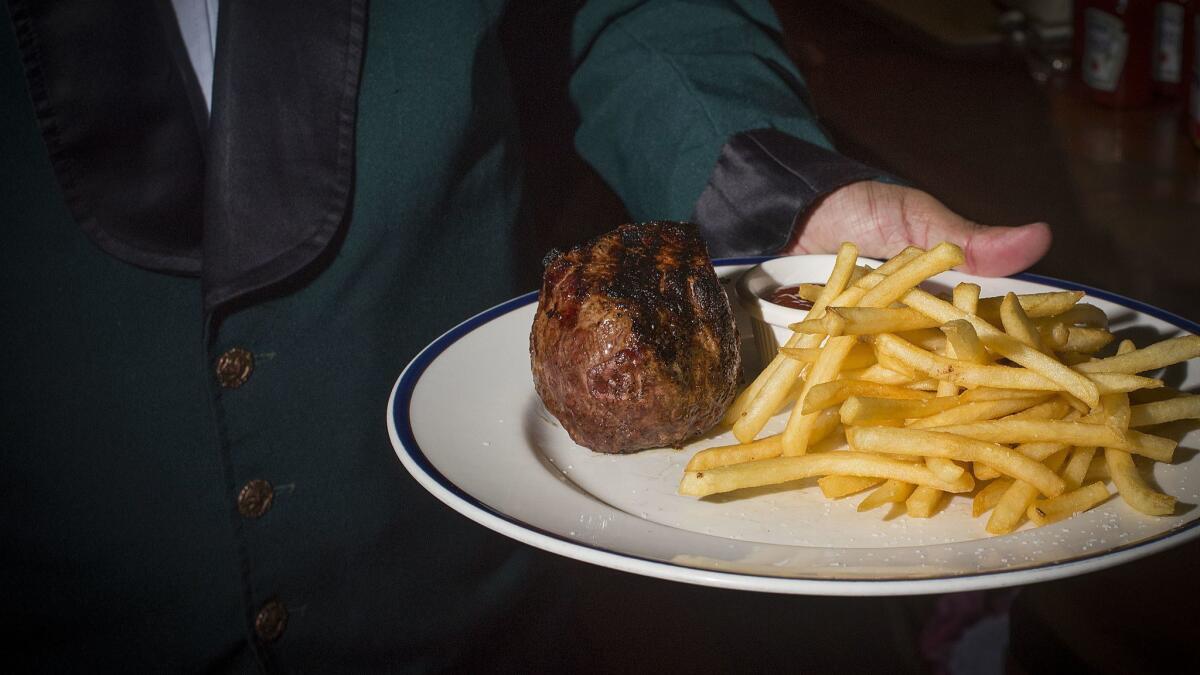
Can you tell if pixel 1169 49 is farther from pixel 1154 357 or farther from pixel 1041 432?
pixel 1041 432

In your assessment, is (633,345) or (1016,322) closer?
(1016,322)

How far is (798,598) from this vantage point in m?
2.57

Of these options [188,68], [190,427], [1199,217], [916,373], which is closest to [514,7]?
[188,68]

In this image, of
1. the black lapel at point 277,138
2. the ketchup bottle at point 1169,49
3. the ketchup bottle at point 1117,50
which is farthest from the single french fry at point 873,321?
the ketchup bottle at point 1117,50

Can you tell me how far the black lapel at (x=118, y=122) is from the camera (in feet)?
5.41

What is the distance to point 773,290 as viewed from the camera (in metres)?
2.01

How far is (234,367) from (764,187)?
1.29m

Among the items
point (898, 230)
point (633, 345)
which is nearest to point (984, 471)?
point (633, 345)

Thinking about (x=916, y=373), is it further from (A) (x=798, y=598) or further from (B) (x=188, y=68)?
(B) (x=188, y=68)

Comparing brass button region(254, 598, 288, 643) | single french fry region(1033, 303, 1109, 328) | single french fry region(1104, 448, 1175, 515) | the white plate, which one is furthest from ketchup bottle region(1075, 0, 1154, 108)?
brass button region(254, 598, 288, 643)

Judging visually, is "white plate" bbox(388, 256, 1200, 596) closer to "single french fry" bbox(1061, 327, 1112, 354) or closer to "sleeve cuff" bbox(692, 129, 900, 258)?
"single french fry" bbox(1061, 327, 1112, 354)

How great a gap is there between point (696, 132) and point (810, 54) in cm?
414

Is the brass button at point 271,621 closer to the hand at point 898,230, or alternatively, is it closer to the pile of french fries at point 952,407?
the pile of french fries at point 952,407

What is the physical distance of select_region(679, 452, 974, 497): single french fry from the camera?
1362 millimetres
